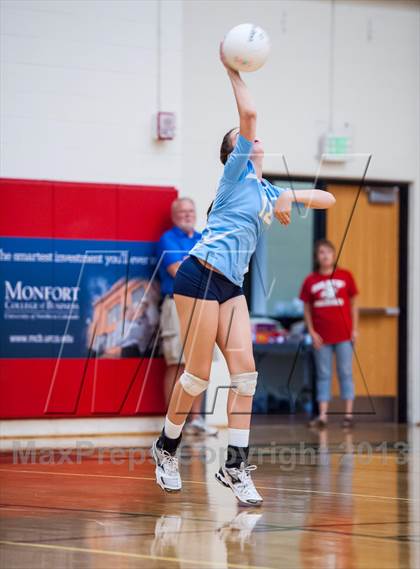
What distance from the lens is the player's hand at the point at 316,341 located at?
361 inches

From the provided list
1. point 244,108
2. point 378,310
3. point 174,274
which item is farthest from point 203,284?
point 378,310

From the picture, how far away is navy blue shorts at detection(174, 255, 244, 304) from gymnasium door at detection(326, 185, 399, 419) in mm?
5157

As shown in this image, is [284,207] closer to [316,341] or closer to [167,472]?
[167,472]

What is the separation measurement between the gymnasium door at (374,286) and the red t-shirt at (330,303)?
0.56 meters

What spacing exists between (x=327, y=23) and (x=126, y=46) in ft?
7.06

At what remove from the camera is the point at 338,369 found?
9.30 meters

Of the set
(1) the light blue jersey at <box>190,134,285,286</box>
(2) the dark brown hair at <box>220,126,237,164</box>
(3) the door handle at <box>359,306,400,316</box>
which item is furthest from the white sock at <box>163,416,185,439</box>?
(3) the door handle at <box>359,306,400,316</box>

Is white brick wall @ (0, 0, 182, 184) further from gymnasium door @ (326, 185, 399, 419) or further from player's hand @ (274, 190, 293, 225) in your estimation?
player's hand @ (274, 190, 293, 225)

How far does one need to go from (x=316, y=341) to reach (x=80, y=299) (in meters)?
2.24

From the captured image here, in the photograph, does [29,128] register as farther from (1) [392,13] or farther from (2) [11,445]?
(1) [392,13]

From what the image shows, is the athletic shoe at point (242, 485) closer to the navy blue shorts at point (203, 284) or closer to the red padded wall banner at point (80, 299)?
the navy blue shorts at point (203, 284)

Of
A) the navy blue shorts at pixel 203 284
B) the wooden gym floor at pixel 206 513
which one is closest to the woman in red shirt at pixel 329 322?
the wooden gym floor at pixel 206 513

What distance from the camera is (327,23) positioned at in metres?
9.48

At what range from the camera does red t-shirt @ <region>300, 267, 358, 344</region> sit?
30.5 ft
